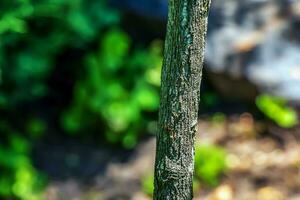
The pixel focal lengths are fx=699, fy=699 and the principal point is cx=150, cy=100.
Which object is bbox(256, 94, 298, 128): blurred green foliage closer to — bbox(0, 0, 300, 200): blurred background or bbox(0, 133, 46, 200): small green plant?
bbox(0, 0, 300, 200): blurred background

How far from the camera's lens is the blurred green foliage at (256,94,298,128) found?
4.39m

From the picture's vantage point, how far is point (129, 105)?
14.8ft

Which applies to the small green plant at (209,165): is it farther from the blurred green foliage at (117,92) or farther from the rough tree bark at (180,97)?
the rough tree bark at (180,97)

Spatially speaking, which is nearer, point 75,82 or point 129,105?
point 129,105

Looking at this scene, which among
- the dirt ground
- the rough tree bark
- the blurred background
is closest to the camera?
the rough tree bark

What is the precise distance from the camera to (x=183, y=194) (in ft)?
6.52

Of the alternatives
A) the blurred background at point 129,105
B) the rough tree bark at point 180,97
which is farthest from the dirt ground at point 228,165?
the rough tree bark at point 180,97

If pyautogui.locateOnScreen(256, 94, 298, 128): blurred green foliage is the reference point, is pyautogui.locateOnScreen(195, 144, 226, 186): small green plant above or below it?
below

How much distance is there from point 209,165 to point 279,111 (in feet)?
1.93

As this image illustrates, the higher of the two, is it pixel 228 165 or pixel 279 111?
pixel 279 111

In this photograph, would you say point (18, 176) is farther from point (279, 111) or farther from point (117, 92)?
point (279, 111)

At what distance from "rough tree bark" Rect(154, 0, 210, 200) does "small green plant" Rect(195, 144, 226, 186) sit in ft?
7.22

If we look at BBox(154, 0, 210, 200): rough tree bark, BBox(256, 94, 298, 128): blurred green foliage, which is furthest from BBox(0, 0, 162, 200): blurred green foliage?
BBox(154, 0, 210, 200): rough tree bark

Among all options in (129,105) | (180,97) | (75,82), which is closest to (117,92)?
(129,105)
